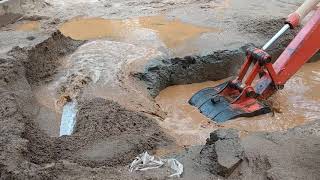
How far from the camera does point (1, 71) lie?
203 inches

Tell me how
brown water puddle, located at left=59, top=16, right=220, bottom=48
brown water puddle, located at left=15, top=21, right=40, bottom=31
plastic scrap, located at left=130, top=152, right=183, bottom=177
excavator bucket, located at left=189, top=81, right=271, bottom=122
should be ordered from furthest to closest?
brown water puddle, located at left=15, top=21, right=40, bottom=31 → brown water puddle, located at left=59, top=16, right=220, bottom=48 → excavator bucket, located at left=189, top=81, right=271, bottom=122 → plastic scrap, located at left=130, top=152, right=183, bottom=177

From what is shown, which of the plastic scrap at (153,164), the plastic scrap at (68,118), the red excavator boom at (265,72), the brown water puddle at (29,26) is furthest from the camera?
the brown water puddle at (29,26)

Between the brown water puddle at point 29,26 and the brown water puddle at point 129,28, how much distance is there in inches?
18.1

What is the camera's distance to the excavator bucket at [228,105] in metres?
4.93

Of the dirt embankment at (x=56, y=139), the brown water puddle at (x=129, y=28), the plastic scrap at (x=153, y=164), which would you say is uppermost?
the plastic scrap at (x=153, y=164)

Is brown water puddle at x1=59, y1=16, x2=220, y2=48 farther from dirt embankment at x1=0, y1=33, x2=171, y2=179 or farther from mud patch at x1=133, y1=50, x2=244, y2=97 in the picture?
dirt embankment at x1=0, y1=33, x2=171, y2=179

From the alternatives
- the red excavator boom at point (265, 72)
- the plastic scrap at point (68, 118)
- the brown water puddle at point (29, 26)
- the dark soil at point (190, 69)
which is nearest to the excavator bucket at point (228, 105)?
the red excavator boom at point (265, 72)

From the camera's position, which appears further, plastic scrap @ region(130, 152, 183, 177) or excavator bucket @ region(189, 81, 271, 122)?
excavator bucket @ region(189, 81, 271, 122)

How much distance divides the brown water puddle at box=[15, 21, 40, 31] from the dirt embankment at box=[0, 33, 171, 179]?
217 cm

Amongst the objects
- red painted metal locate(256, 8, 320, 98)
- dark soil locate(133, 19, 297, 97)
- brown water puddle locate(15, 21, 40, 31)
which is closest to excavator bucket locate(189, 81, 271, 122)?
red painted metal locate(256, 8, 320, 98)

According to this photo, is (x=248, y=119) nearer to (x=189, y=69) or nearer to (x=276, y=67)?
(x=276, y=67)

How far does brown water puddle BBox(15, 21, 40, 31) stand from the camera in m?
7.64

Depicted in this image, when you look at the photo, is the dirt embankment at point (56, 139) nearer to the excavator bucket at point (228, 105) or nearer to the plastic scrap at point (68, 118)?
the plastic scrap at point (68, 118)

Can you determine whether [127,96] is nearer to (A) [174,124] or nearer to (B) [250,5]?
(A) [174,124]
